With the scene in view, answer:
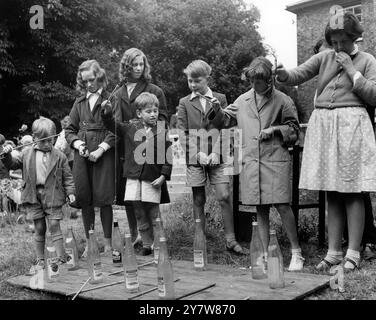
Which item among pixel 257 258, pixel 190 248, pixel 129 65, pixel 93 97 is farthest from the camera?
pixel 190 248

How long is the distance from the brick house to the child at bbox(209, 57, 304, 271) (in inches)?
136

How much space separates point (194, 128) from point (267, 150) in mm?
877

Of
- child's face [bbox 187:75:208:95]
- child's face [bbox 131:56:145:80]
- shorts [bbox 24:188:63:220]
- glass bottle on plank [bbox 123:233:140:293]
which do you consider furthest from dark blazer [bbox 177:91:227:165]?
glass bottle on plank [bbox 123:233:140:293]

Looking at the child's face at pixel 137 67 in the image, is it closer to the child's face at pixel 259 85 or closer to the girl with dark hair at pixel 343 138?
the child's face at pixel 259 85

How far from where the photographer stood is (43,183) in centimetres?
461

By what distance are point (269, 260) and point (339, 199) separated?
3.33ft

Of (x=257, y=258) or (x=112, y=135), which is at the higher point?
(x=112, y=135)

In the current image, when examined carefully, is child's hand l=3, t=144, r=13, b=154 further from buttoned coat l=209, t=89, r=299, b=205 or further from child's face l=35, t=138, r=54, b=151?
buttoned coat l=209, t=89, r=299, b=205

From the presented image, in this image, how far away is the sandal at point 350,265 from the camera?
377 cm

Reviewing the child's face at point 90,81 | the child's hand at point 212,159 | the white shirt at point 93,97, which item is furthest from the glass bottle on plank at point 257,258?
the child's face at point 90,81

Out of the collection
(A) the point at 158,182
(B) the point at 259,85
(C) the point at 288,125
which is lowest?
(A) the point at 158,182

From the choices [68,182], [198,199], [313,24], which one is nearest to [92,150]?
[68,182]

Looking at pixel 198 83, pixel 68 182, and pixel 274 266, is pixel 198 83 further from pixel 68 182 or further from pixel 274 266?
pixel 274 266
